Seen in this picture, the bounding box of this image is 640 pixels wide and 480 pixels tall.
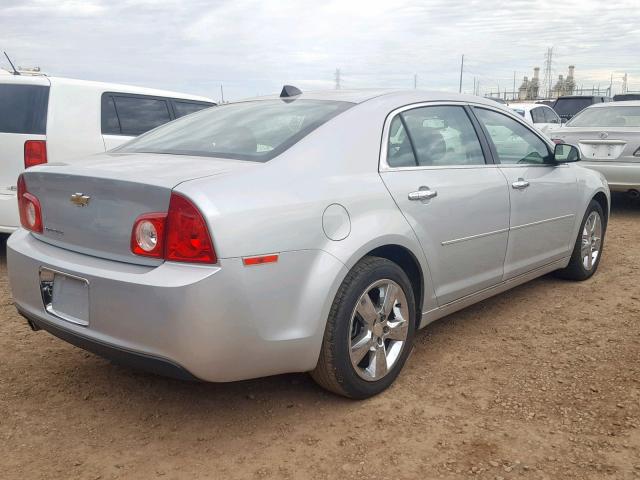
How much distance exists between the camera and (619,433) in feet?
8.91

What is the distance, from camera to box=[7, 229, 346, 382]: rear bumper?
2.36m

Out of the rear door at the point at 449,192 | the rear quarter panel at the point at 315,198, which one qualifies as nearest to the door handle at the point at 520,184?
the rear door at the point at 449,192

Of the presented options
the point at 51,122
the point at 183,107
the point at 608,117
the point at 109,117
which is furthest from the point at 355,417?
the point at 608,117

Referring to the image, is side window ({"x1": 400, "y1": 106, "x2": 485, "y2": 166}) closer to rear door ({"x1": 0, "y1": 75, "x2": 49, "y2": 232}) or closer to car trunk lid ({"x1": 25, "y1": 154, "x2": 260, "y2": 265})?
car trunk lid ({"x1": 25, "y1": 154, "x2": 260, "y2": 265})

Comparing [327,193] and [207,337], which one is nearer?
[207,337]

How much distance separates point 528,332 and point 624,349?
549 mm

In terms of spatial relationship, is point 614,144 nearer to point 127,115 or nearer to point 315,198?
point 127,115

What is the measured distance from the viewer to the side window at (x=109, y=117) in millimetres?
6008

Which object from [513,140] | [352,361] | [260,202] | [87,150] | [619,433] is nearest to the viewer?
[260,202]

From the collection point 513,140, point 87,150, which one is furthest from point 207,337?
point 87,150

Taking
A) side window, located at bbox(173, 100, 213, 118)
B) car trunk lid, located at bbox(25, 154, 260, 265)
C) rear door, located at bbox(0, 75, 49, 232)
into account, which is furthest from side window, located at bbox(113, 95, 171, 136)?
car trunk lid, located at bbox(25, 154, 260, 265)

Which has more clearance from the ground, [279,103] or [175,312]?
[279,103]

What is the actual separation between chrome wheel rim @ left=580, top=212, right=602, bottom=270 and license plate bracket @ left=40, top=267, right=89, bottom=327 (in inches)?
149

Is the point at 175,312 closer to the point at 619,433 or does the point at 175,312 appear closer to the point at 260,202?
the point at 260,202
